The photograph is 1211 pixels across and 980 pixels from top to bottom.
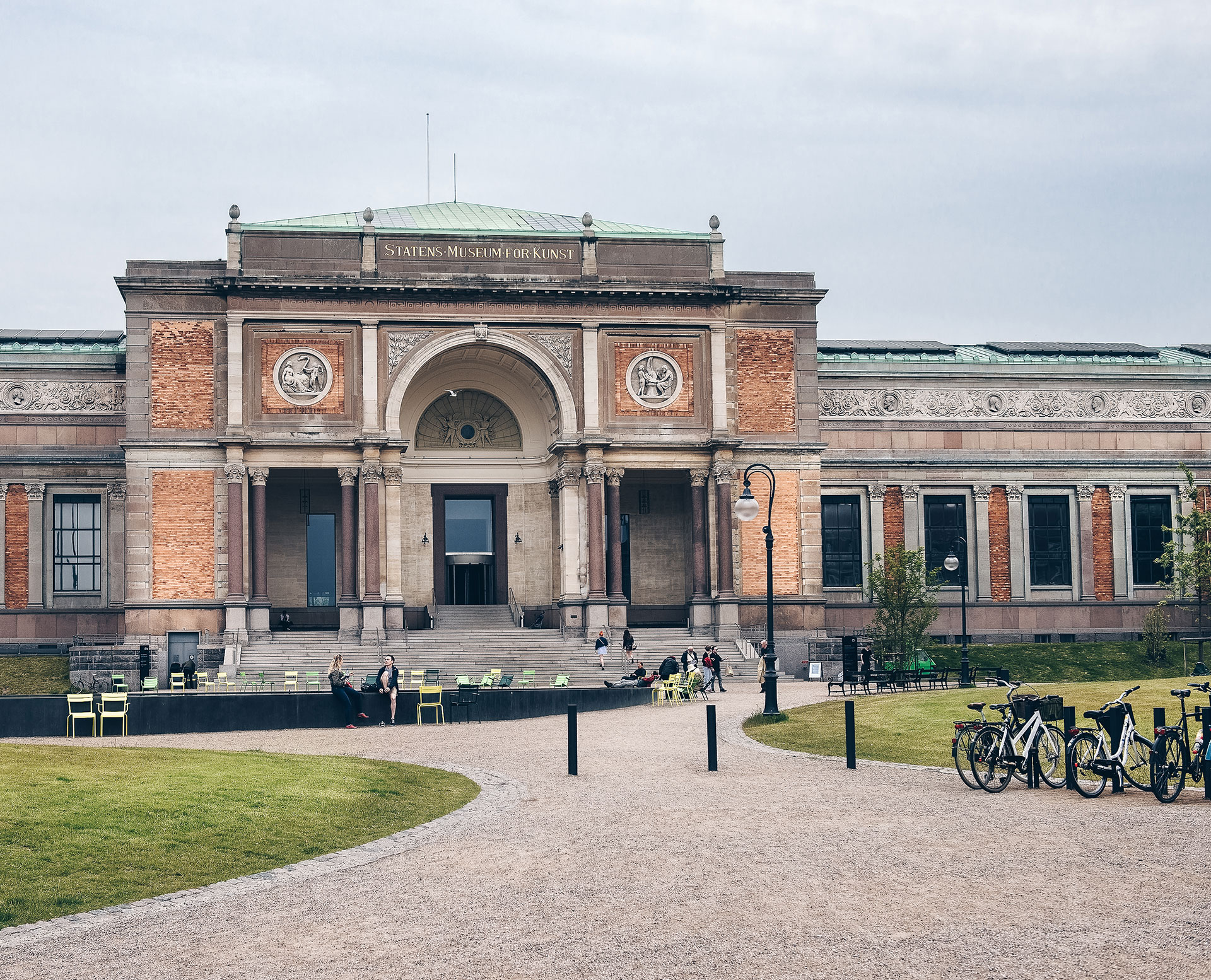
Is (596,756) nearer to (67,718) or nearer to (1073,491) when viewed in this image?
(67,718)

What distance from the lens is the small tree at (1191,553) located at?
5212cm

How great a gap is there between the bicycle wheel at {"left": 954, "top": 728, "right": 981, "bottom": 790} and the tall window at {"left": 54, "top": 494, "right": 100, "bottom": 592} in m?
Result: 44.2

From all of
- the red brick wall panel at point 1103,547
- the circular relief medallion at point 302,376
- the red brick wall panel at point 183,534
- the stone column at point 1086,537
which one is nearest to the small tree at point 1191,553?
the red brick wall panel at point 1103,547

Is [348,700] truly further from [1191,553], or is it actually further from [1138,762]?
[1191,553]

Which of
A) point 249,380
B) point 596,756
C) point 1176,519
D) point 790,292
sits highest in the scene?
point 790,292

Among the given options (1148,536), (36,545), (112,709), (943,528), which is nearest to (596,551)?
(943,528)

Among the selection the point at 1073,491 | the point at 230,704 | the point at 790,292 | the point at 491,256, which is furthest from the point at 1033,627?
the point at 230,704

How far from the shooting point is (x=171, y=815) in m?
16.1

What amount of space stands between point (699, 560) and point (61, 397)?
26624mm

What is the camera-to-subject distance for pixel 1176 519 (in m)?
58.8

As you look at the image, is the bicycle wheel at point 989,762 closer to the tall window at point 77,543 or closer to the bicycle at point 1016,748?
the bicycle at point 1016,748

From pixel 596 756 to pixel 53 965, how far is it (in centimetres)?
1451

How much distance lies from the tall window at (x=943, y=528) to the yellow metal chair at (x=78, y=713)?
129 feet

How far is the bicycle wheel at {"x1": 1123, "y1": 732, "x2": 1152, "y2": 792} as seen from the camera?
1794 centimetres
